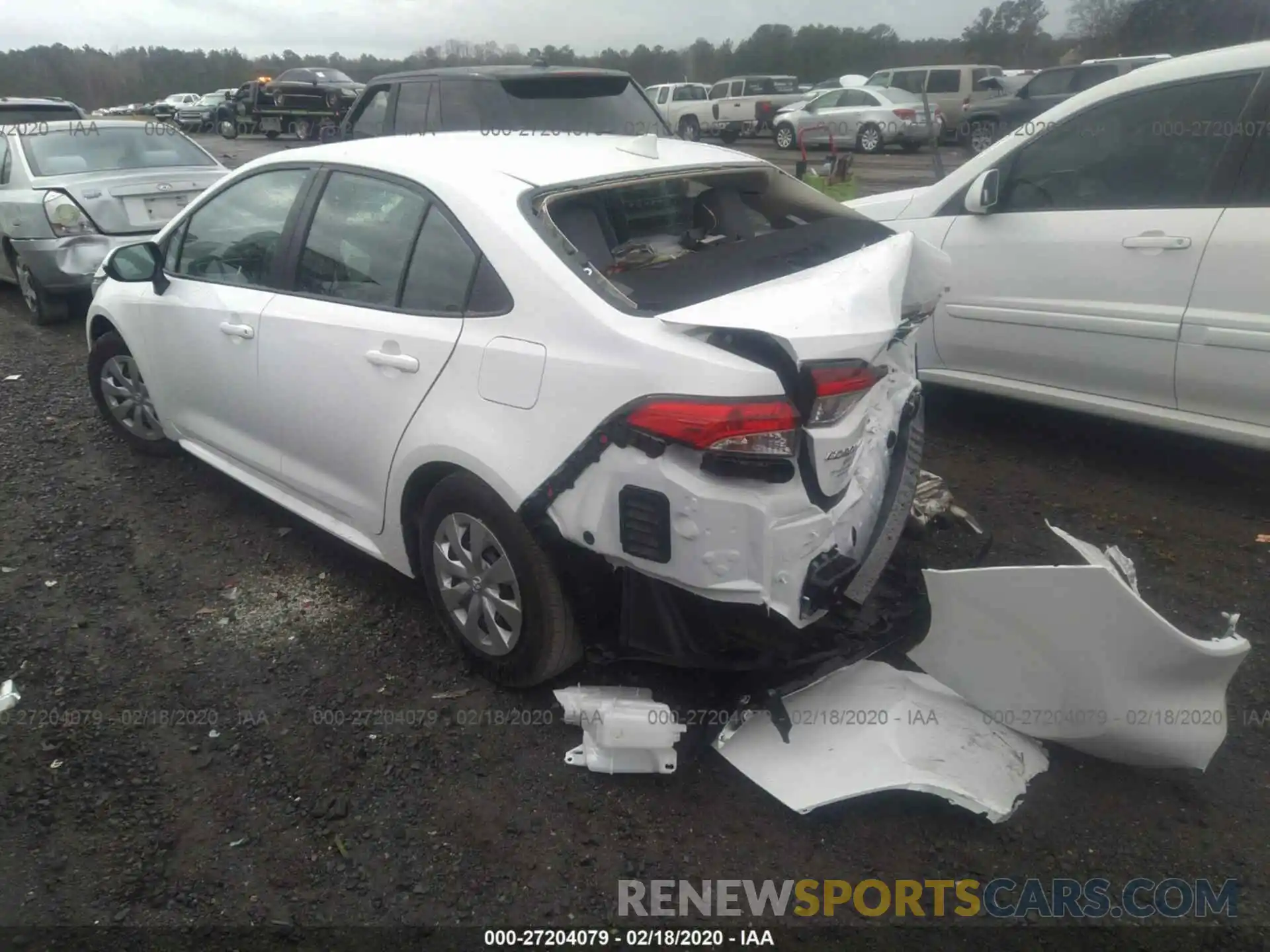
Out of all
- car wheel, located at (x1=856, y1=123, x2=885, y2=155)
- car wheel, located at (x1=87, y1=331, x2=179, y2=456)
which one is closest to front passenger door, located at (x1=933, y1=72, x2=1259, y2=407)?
car wheel, located at (x1=87, y1=331, x2=179, y2=456)

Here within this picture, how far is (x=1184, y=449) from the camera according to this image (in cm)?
456

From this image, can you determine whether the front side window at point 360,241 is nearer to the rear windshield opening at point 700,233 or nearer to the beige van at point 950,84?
the rear windshield opening at point 700,233

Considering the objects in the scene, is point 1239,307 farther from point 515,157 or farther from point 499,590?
point 499,590

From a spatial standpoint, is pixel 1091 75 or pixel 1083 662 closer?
pixel 1083 662

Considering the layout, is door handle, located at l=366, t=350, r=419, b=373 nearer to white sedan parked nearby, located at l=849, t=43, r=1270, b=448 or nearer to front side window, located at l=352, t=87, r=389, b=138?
white sedan parked nearby, located at l=849, t=43, r=1270, b=448

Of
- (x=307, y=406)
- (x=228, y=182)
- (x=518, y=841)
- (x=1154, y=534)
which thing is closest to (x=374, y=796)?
(x=518, y=841)

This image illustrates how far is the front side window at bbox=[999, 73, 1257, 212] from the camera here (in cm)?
383

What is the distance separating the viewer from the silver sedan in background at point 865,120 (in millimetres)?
19547

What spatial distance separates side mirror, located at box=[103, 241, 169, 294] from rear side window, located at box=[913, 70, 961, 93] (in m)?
21.3

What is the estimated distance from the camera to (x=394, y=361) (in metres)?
2.87

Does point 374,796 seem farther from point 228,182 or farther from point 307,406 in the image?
point 228,182

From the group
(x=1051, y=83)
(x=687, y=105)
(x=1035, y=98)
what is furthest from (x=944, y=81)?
(x=687, y=105)

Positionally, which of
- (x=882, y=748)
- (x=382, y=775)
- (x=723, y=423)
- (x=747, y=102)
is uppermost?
(x=723, y=423)
